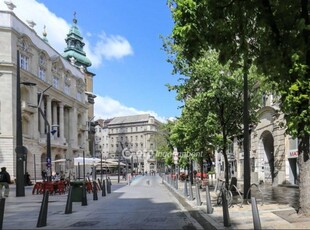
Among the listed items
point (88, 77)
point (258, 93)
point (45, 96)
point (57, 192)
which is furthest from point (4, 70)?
point (88, 77)

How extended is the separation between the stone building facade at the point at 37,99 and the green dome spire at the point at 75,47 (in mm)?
17177

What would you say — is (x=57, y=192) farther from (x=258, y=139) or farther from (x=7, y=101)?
(x=7, y=101)

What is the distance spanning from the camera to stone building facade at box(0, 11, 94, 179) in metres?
60.3

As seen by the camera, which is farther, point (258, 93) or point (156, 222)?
point (258, 93)

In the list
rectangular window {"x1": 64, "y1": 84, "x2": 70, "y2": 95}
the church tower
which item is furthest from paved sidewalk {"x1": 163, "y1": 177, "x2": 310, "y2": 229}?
the church tower

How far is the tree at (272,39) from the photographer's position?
10.8m

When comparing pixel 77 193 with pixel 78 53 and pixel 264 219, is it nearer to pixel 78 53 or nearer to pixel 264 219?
pixel 264 219

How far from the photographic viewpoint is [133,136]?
6905 inches

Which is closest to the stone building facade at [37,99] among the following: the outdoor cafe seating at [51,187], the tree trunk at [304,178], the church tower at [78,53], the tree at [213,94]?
the outdoor cafe seating at [51,187]

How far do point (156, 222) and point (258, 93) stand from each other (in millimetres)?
11962

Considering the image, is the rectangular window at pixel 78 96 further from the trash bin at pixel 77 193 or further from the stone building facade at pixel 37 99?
the trash bin at pixel 77 193

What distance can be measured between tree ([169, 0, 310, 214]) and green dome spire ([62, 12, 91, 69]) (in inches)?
4256

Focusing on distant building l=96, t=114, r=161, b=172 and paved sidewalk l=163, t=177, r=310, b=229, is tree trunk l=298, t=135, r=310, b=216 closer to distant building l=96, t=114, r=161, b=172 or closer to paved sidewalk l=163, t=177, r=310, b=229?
paved sidewalk l=163, t=177, r=310, b=229

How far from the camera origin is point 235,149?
5103 cm
